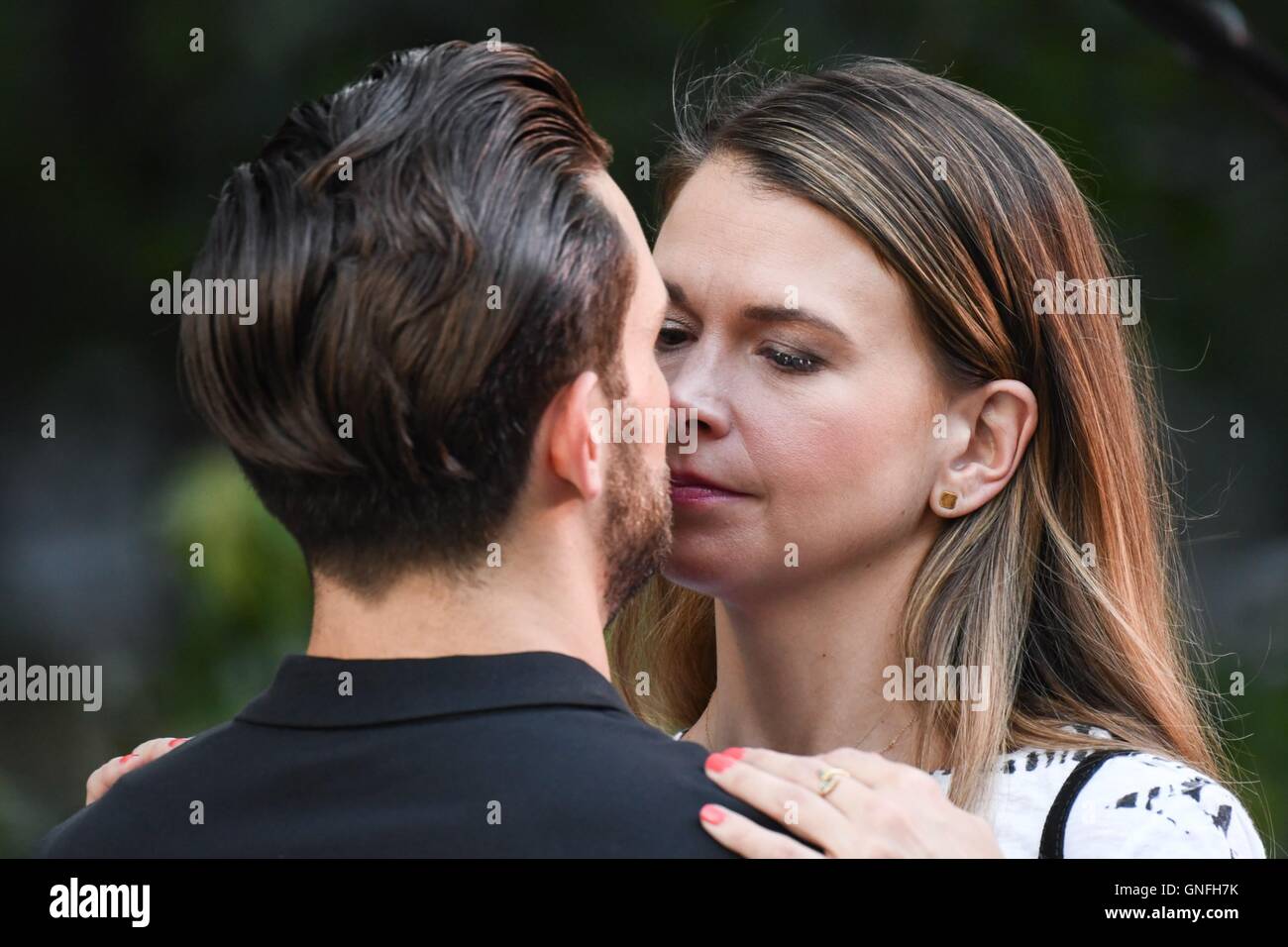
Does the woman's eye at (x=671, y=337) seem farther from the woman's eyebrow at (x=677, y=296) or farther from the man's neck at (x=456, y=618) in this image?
the man's neck at (x=456, y=618)

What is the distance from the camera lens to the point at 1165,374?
24.1 ft

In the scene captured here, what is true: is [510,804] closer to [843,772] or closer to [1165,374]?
[843,772]

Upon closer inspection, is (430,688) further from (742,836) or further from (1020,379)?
(1020,379)

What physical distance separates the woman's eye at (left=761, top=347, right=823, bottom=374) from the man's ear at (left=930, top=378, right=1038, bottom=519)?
0.83 ft

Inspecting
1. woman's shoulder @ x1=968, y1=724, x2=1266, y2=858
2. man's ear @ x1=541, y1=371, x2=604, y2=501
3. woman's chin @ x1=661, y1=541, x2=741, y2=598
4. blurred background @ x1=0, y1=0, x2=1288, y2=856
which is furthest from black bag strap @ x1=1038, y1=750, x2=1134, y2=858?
blurred background @ x1=0, y1=0, x2=1288, y2=856

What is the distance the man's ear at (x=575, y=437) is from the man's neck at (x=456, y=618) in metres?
0.12

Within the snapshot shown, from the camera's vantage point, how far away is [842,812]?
1923mm

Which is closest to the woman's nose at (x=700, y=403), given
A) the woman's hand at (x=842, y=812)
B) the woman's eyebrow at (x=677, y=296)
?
the woman's eyebrow at (x=677, y=296)

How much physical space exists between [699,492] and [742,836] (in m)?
0.89

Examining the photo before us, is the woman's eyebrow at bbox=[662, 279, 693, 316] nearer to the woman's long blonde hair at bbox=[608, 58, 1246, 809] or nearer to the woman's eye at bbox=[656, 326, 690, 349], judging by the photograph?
the woman's eye at bbox=[656, 326, 690, 349]

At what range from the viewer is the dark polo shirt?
5.58 ft

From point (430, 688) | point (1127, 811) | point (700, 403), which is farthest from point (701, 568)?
point (430, 688)

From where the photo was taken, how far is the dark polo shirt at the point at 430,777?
1.70 m

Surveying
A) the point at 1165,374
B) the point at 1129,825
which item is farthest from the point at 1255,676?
the point at 1129,825
